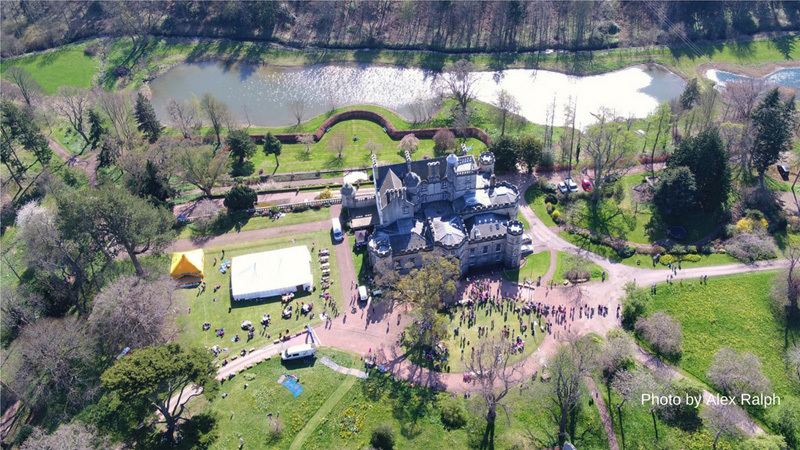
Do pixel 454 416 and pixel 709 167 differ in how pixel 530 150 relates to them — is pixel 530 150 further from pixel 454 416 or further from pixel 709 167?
Result: pixel 454 416

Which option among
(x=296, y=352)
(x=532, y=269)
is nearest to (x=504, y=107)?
(x=532, y=269)

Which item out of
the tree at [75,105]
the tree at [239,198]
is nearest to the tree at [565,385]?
the tree at [239,198]

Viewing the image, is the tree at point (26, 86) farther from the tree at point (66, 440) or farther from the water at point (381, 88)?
the tree at point (66, 440)

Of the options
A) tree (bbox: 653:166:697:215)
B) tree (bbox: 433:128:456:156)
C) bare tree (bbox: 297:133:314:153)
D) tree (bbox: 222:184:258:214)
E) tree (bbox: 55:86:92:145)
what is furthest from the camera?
tree (bbox: 55:86:92:145)

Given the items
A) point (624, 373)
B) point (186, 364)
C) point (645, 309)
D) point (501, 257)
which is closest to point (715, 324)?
point (645, 309)

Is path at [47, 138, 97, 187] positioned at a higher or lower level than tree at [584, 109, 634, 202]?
lower

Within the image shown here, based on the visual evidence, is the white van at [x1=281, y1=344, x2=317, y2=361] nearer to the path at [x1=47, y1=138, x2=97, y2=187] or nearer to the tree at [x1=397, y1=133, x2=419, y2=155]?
the tree at [x1=397, y1=133, x2=419, y2=155]

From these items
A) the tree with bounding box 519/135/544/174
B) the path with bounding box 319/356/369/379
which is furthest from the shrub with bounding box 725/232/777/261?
the path with bounding box 319/356/369/379
